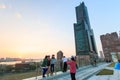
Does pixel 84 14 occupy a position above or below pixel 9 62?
above

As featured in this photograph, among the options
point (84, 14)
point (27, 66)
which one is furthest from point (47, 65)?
point (84, 14)

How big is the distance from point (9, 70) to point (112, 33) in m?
144

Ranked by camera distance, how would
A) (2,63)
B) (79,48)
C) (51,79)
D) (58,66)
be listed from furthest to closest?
(79,48), (58,66), (51,79), (2,63)

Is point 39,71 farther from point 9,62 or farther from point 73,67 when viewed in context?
point 73,67

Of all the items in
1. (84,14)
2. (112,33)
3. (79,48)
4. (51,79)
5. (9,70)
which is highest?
(84,14)

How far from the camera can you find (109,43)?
454ft

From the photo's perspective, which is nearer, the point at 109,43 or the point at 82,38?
the point at 82,38

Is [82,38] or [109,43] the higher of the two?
[82,38]

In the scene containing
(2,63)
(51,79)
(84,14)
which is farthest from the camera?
(84,14)

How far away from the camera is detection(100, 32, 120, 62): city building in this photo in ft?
420

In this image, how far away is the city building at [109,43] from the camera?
128 metres

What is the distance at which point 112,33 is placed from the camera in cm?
14550

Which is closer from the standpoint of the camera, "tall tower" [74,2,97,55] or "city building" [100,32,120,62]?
"tall tower" [74,2,97,55]

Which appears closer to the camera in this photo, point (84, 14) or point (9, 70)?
point (9, 70)
